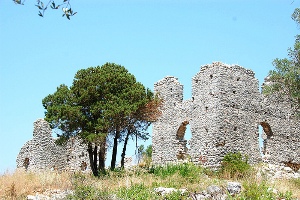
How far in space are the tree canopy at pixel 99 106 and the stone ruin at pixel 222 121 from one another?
356cm

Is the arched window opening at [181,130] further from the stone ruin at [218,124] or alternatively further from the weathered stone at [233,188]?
the weathered stone at [233,188]

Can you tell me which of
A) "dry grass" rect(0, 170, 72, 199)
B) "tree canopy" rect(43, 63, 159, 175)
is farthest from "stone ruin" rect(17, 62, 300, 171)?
"dry grass" rect(0, 170, 72, 199)

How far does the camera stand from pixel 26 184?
63.0 feet

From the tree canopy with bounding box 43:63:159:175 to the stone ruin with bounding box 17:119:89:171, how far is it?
22.9 feet

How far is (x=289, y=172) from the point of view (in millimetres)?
29750

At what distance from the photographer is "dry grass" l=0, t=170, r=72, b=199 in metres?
18.3

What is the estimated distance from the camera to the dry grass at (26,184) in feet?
60.2

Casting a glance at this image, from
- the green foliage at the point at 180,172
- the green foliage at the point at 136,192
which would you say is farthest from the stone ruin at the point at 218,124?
the green foliage at the point at 136,192

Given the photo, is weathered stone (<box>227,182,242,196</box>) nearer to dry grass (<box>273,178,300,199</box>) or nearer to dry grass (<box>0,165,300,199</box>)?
dry grass (<box>0,165,300,199</box>)

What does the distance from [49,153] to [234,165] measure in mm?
12810

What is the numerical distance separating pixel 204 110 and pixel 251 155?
3.59 metres

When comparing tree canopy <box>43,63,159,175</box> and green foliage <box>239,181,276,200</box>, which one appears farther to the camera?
tree canopy <box>43,63,159,175</box>

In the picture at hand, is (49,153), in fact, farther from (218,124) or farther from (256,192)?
(256,192)

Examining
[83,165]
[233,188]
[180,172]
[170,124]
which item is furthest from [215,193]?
[83,165]
